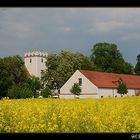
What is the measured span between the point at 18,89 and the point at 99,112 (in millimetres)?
956

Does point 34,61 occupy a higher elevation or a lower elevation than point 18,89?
higher

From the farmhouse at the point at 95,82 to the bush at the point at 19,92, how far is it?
0.42 meters

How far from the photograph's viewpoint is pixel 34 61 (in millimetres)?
3111

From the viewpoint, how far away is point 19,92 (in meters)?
3.05

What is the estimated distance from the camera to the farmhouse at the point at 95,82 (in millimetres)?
3021
